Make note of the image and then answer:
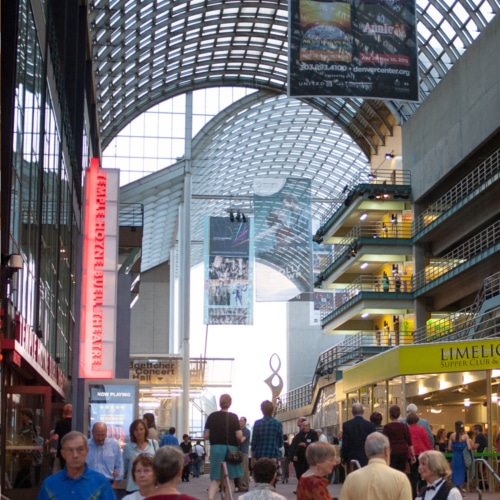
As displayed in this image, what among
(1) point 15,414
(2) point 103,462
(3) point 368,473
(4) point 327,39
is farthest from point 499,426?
(3) point 368,473

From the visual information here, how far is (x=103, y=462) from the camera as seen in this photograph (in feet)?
42.1

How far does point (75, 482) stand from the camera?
712 cm

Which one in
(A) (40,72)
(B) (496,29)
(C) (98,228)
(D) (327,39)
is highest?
(B) (496,29)

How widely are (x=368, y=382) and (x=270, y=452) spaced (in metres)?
22.4

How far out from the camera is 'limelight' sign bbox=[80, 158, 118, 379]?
29.4 m

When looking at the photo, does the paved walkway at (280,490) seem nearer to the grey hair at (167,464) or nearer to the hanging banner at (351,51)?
the hanging banner at (351,51)

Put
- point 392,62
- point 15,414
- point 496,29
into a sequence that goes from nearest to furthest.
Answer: point 15,414, point 392,62, point 496,29

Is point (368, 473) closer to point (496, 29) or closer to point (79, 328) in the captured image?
point (79, 328)

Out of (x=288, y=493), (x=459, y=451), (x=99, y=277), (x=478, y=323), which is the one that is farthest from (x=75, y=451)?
(x=478, y=323)

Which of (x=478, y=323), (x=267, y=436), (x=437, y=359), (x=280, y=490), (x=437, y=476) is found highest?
(x=478, y=323)

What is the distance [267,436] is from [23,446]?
7.68 m

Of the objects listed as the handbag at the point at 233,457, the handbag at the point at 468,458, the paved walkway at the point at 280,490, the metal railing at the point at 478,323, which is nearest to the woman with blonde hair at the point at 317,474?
the handbag at the point at 233,457

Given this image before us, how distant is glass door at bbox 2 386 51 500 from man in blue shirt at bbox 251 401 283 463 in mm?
6402

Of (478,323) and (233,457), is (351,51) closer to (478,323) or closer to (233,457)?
(478,323)
